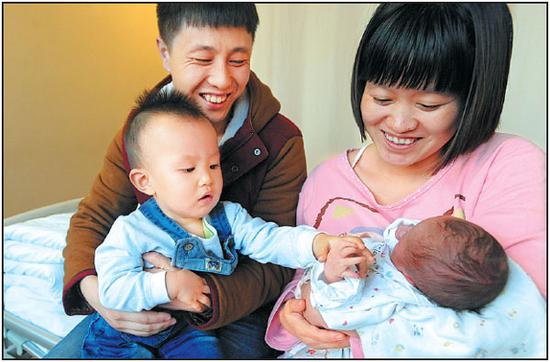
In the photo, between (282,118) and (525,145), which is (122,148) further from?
(525,145)

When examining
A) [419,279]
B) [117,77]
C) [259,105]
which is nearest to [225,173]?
[259,105]

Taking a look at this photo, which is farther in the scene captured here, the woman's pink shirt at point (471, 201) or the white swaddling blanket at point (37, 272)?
the white swaddling blanket at point (37, 272)

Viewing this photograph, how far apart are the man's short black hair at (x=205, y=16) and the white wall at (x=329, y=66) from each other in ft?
0.91

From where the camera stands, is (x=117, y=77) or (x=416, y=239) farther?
(x=117, y=77)

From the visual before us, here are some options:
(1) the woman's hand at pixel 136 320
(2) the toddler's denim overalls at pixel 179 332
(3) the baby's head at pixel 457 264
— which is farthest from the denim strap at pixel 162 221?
(3) the baby's head at pixel 457 264

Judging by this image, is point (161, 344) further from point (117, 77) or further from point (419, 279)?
point (117, 77)

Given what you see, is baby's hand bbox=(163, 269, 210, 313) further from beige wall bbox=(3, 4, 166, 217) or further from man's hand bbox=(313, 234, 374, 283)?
beige wall bbox=(3, 4, 166, 217)

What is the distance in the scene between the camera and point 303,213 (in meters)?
0.97

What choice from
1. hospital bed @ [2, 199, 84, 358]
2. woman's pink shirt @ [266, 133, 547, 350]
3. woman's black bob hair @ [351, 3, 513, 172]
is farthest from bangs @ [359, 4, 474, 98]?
hospital bed @ [2, 199, 84, 358]

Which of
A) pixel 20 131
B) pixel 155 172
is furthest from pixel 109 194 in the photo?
pixel 20 131

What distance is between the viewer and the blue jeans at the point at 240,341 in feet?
2.90

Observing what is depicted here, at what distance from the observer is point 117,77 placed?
49.4 inches

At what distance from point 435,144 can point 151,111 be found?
1.49 ft

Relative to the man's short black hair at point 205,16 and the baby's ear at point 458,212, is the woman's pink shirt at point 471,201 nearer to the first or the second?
the baby's ear at point 458,212
